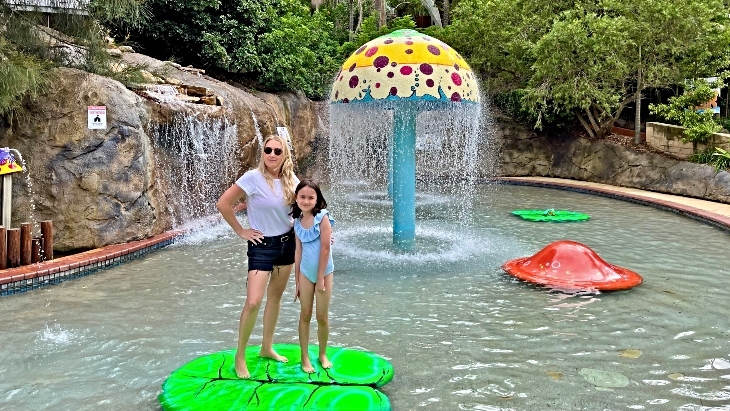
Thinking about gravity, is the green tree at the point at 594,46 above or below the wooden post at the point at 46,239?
above

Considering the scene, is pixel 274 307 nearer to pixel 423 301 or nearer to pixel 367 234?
pixel 423 301

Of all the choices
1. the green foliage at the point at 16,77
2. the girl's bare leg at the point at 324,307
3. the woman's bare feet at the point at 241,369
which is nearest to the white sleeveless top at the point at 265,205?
the girl's bare leg at the point at 324,307

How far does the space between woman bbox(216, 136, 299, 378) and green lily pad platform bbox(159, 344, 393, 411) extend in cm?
31

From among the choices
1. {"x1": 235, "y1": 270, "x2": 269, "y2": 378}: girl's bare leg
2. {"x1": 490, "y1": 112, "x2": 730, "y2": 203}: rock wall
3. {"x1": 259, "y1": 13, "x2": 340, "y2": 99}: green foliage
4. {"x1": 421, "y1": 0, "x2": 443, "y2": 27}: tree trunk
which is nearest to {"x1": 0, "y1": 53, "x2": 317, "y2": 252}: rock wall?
{"x1": 235, "y1": 270, "x2": 269, "y2": 378}: girl's bare leg

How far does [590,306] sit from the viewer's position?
6.18 m

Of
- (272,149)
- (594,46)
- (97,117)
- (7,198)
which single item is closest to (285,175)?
(272,149)

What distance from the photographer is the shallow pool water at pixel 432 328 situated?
13.5ft

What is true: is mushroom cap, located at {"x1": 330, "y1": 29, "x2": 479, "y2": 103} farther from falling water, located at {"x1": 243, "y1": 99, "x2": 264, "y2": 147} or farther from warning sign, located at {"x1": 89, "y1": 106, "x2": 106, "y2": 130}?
falling water, located at {"x1": 243, "y1": 99, "x2": 264, "y2": 147}

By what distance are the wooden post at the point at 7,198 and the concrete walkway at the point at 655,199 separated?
38.7 feet

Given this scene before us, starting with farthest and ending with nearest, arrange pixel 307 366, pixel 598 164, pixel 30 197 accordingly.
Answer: pixel 598 164 → pixel 30 197 → pixel 307 366

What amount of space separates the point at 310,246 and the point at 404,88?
4.27 m

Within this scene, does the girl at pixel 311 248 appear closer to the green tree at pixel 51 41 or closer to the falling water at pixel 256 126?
the green tree at pixel 51 41

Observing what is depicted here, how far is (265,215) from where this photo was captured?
12.8ft

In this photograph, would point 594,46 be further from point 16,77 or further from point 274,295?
point 274,295
